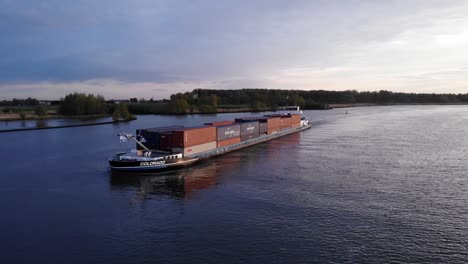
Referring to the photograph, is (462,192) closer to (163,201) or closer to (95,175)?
(163,201)

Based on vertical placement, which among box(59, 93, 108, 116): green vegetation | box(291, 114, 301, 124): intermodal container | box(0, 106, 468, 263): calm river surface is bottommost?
box(0, 106, 468, 263): calm river surface

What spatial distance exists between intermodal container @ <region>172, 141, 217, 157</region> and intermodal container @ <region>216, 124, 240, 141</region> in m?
1.19

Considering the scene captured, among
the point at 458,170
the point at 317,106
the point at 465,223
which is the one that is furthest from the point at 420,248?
the point at 317,106

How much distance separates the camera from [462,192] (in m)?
19.0

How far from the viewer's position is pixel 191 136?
27.8 meters

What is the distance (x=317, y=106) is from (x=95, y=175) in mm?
121490

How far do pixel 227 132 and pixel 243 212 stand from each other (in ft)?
60.7

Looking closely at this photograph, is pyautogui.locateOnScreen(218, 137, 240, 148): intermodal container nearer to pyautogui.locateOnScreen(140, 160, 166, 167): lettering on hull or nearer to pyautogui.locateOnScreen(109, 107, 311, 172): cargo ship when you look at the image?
pyautogui.locateOnScreen(109, 107, 311, 172): cargo ship

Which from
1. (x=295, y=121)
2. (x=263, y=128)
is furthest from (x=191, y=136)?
(x=295, y=121)

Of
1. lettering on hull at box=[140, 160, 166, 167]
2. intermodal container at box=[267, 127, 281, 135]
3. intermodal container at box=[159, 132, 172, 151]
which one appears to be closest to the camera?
lettering on hull at box=[140, 160, 166, 167]

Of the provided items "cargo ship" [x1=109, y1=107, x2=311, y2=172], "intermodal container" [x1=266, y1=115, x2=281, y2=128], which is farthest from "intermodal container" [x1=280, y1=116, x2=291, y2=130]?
"cargo ship" [x1=109, y1=107, x2=311, y2=172]

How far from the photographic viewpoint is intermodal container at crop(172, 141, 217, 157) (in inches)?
1056

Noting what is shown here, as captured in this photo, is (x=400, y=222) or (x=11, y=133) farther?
(x=11, y=133)

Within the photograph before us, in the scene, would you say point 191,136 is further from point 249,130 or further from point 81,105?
point 81,105
